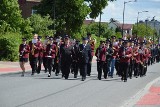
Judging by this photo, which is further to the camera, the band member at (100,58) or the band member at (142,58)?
the band member at (142,58)

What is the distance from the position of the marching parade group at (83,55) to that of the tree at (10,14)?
704 inches

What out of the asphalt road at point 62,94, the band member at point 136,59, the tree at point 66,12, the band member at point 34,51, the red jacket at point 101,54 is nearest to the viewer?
the asphalt road at point 62,94

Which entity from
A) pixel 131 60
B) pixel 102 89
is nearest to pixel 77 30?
pixel 131 60

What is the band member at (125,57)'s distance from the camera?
1995 centimetres

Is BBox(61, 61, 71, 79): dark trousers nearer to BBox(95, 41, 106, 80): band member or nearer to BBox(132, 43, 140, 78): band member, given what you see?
BBox(95, 41, 106, 80): band member

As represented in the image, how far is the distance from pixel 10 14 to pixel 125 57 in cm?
2292

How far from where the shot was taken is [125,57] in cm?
1997

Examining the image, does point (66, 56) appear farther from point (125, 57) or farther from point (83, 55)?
point (125, 57)

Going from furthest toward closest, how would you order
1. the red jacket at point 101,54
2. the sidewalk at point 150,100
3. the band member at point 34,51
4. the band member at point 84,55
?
the band member at point 34,51
the red jacket at point 101,54
the band member at point 84,55
the sidewalk at point 150,100

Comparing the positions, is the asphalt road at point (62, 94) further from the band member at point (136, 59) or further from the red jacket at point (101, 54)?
the band member at point (136, 59)

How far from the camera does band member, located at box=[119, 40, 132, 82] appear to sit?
65.5 ft

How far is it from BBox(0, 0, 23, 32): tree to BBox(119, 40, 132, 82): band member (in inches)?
823

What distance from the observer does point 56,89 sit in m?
15.5

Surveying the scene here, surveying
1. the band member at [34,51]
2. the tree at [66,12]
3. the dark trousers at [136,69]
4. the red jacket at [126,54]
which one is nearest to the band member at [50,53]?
the band member at [34,51]
